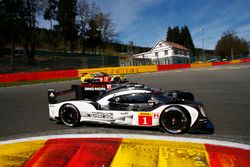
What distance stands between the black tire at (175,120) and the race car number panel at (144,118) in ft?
0.86

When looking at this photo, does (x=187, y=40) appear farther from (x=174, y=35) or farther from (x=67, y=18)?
(x=67, y=18)

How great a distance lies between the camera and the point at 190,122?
520 centimetres

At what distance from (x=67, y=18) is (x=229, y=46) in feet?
232

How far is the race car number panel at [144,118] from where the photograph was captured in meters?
5.49

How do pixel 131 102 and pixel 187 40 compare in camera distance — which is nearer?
pixel 131 102

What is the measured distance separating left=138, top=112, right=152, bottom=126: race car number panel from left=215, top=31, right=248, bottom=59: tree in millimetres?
102625

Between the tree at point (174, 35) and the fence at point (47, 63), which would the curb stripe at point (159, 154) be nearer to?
the fence at point (47, 63)

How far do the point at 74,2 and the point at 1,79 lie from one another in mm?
36772

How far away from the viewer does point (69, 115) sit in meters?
6.37

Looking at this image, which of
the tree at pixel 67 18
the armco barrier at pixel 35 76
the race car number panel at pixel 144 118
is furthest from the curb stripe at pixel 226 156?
the tree at pixel 67 18

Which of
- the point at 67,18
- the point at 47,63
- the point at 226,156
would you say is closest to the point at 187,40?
the point at 67,18

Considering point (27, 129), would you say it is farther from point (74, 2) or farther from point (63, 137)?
point (74, 2)

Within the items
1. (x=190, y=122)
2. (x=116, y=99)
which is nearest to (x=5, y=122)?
(x=116, y=99)

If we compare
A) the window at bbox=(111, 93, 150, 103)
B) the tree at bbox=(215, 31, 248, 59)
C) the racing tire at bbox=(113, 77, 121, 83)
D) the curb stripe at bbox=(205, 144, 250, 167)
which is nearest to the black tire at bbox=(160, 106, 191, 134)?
the window at bbox=(111, 93, 150, 103)
